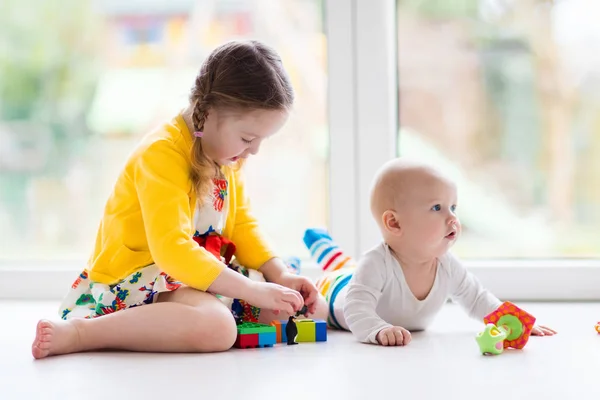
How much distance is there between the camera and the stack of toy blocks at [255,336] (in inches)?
52.9

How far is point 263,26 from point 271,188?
15.7 inches

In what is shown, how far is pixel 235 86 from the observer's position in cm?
134

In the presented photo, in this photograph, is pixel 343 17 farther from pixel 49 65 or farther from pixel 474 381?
pixel 474 381

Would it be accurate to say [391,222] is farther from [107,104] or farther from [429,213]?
[107,104]

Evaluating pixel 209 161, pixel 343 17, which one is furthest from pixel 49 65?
pixel 209 161

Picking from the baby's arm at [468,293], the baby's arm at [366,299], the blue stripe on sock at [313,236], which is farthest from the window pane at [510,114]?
the baby's arm at [366,299]

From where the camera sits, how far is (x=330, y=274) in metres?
1.60

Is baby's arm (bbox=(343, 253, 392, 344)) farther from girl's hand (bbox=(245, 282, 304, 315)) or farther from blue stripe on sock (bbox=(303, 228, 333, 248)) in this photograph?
blue stripe on sock (bbox=(303, 228, 333, 248))

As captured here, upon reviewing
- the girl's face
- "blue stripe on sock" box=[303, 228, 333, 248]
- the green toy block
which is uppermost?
the girl's face

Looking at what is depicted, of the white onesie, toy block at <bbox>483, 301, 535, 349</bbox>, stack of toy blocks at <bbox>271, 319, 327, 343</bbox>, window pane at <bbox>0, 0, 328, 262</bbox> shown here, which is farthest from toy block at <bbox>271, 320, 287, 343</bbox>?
window pane at <bbox>0, 0, 328, 262</bbox>

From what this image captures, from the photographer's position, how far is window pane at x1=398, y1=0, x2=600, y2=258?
1.93 m

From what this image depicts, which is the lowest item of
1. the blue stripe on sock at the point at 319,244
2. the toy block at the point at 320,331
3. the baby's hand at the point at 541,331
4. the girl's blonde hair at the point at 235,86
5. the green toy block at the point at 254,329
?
the baby's hand at the point at 541,331

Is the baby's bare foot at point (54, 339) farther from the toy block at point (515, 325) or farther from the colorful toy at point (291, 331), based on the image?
the toy block at point (515, 325)

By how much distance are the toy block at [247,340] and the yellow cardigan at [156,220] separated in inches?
4.1
